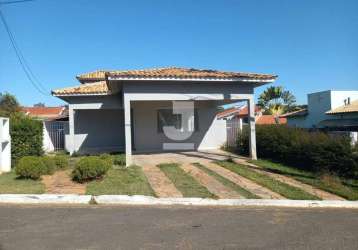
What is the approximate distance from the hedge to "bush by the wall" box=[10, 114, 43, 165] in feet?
29.6

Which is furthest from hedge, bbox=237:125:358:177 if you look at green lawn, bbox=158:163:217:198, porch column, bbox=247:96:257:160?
green lawn, bbox=158:163:217:198

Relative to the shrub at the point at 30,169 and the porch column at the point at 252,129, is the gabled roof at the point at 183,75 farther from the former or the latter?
the shrub at the point at 30,169

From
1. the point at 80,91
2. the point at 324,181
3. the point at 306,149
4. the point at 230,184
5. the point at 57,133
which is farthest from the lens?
the point at 57,133

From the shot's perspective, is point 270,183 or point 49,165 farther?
point 49,165

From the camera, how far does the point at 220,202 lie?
852 centimetres

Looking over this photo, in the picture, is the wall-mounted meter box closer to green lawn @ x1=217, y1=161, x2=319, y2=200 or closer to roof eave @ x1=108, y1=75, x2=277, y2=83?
roof eave @ x1=108, y1=75, x2=277, y2=83

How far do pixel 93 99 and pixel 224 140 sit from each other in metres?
7.22

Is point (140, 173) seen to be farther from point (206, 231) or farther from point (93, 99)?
point (93, 99)

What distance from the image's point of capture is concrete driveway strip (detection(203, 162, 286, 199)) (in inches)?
364

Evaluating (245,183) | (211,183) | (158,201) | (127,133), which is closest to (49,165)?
(127,133)

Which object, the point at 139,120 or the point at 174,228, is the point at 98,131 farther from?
the point at 174,228

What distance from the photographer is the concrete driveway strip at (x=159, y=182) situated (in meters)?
9.30

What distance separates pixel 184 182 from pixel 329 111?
28.6 metres

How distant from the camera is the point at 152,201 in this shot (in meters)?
8.52
